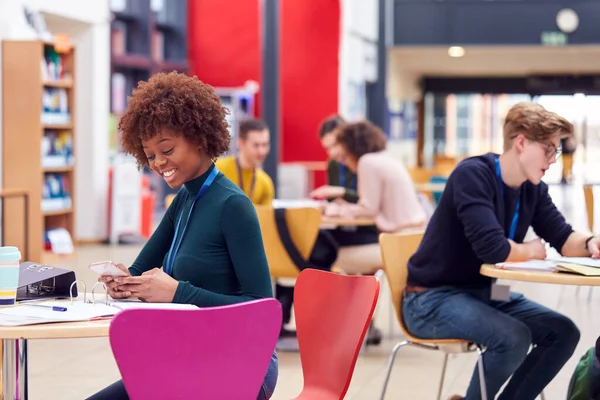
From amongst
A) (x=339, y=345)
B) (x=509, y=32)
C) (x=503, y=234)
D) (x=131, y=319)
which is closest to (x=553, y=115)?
(x=503, y=234)

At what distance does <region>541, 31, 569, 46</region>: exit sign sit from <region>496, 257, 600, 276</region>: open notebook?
49.0 feet

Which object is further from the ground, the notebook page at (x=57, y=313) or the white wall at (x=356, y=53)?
the white wall at (x=356, y=53)

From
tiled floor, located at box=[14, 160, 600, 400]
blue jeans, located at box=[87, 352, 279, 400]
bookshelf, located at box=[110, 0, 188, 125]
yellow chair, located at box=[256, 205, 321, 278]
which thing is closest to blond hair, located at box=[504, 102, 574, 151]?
tiled floor, located at box=[14, 160, 600, 400]

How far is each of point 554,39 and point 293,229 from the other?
44.7 feet

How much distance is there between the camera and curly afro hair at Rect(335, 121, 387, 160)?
6031mm

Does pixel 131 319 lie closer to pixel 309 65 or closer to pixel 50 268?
pixel 50 268

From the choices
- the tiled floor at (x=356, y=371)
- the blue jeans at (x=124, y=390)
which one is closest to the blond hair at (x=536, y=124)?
the tiled floor at (x=356, y=371)

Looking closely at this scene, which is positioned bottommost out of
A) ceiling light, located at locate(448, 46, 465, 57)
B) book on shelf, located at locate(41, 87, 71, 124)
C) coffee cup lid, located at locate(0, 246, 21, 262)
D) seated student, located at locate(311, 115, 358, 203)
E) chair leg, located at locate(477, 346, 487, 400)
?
chair leg, located at locate(477, 346, 487, 400)

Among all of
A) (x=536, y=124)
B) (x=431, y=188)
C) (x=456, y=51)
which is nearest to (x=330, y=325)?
(x=536, y=124)

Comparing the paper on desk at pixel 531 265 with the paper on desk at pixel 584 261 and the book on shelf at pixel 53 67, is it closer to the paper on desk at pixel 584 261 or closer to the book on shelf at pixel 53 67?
the paper on desk at pixel 584 261

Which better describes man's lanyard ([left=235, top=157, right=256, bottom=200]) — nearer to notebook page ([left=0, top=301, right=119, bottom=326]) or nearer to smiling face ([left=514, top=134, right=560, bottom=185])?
smiling face ([left=514, top=134, right=560, bottom=185])

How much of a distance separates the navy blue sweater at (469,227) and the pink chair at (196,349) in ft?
Answer: 5.11

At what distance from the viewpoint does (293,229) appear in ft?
17.7

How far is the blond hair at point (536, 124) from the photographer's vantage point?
3561 millimetres
